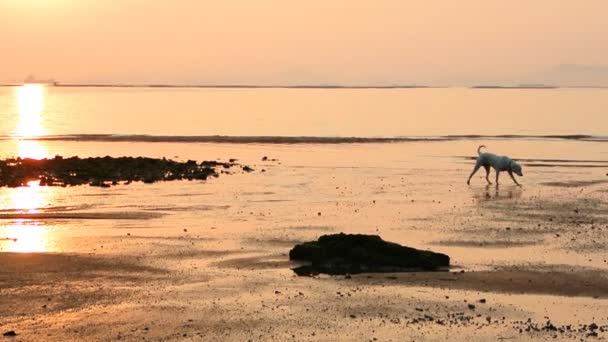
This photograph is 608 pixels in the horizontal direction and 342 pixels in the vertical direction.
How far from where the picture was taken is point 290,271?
14094 mm

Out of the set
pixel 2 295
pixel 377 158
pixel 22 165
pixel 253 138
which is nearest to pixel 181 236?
pixel 2 295

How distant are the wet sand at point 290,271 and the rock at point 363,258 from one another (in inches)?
14.1

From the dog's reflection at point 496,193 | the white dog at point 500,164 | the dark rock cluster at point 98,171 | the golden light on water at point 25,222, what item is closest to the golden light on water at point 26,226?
the golden light on water at point 25,222

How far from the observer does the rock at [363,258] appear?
1418cm

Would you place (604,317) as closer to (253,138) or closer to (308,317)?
(308,317)

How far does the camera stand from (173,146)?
52.2 metres

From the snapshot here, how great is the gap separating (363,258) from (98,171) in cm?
1881

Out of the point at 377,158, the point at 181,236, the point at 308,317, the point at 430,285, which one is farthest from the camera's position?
the point at 377,158

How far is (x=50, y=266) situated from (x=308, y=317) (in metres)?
5.24

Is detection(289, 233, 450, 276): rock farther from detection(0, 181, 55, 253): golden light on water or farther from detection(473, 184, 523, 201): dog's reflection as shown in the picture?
detection(473, 184, 523, 201): dog's reflection

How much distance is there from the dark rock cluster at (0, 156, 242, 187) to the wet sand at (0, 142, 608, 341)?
105 inches

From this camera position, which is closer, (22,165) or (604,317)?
(604,317)

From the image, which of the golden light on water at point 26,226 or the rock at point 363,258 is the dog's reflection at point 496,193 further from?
the golden light on water at point 26,226

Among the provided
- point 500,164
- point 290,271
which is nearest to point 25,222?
point 290,271
